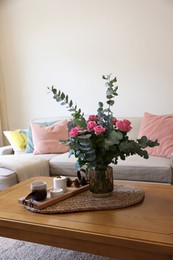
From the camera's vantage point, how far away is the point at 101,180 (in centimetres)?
149

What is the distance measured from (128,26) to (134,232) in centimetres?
262

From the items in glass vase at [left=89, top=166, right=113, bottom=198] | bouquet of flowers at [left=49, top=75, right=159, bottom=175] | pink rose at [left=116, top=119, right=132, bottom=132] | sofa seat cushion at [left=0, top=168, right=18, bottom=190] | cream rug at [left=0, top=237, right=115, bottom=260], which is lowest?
cream rug at [left=0, top=237, right=115, bottom=260]

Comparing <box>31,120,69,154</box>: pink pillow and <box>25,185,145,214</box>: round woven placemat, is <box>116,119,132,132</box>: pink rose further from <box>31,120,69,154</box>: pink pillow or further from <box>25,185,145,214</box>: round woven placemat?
<box>31,120,69,154</box>: pink pillow

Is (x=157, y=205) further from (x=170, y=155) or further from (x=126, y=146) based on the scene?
(x=170, y=155)

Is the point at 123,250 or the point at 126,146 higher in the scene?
the point at 126,146

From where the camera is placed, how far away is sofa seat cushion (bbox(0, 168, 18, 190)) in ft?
7.36

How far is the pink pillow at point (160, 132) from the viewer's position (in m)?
2.48

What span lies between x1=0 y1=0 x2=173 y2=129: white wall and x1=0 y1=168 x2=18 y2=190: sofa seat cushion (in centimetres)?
148

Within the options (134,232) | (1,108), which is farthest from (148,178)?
(1,108)

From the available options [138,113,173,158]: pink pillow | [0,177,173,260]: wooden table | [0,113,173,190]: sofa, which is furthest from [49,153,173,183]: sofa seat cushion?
[0,177,173,260]: wooden table

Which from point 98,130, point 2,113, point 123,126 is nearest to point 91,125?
point 98,130

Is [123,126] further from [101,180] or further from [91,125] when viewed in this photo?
[101,180]

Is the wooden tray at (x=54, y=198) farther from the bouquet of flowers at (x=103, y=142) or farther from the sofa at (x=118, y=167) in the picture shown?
the sofa at (x=118, y=167)

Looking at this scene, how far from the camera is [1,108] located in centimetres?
402
